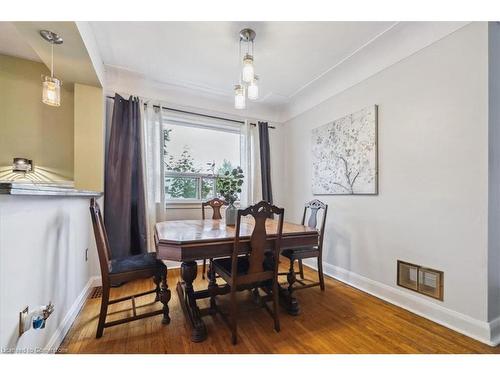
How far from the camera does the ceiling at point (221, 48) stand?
2061 mm

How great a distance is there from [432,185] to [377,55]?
4.70 ft

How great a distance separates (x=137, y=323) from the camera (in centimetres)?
182

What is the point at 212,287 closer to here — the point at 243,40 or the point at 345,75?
the point at 243,40

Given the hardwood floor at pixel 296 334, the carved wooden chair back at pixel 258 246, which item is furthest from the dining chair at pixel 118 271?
the carved wooden chair back at pixel 258 246

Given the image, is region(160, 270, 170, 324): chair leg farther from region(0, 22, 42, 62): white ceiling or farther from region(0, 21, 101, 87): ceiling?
region(0, 22, 42, 62): white ceiling

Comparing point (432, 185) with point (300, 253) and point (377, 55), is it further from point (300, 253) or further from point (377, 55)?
point (377, 55)

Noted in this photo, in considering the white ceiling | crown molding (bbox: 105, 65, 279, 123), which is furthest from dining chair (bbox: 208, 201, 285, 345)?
the white ceiling

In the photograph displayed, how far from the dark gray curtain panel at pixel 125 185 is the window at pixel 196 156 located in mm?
414

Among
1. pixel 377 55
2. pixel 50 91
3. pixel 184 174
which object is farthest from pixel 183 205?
pixel 377 55

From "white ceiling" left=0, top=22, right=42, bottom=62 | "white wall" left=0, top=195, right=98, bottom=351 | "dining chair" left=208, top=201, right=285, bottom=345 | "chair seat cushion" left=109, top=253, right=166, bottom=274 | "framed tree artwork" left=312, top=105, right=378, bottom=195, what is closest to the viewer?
"white wall" left=0, top=195, right=98, bottom=351

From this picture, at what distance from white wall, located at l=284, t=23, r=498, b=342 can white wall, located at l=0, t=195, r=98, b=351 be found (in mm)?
2715

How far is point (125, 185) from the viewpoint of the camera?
2.77 metres

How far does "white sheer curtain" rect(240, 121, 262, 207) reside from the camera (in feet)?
12.1
